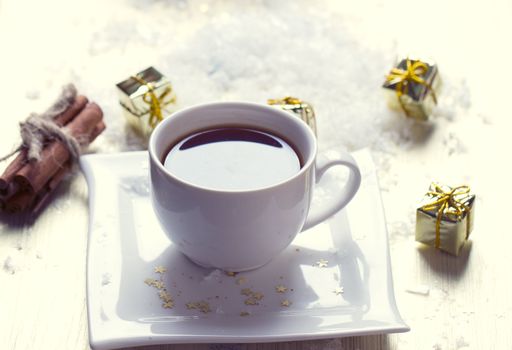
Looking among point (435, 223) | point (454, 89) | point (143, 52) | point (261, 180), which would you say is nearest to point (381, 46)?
point (454, 89)

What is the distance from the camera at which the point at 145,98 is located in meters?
1.23

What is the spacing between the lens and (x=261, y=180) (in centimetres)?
91

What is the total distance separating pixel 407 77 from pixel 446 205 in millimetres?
299

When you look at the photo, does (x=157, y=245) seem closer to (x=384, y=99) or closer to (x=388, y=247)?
(x=388, y=247)

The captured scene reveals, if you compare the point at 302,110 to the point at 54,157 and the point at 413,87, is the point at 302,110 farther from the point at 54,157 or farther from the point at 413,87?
the point at 54,157

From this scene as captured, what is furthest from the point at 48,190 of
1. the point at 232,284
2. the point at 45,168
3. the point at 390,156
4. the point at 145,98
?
the point at 390,156

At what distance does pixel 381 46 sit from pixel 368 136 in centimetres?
28

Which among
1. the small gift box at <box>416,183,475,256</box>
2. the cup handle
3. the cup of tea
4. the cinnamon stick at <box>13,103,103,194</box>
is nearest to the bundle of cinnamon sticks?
the cinnamon stick at <box>13,103,103,194</box>

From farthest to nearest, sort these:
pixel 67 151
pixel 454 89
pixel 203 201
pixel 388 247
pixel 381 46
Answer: pixel 381 46 < pixel 454 89 < pixel 67 151 < pixel 388 247 < pixel 203 201

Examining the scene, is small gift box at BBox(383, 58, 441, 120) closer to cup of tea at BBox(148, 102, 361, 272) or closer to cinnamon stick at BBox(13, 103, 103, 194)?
cup of tea at BBox(148, 102, 361, 272)

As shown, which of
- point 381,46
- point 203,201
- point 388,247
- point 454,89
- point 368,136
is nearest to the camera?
point 203,201

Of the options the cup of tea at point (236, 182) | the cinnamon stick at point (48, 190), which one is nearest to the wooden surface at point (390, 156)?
the cinnamon stick at point (48, 190)

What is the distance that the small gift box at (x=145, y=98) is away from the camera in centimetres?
122

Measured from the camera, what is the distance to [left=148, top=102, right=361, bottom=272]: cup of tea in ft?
2.84
